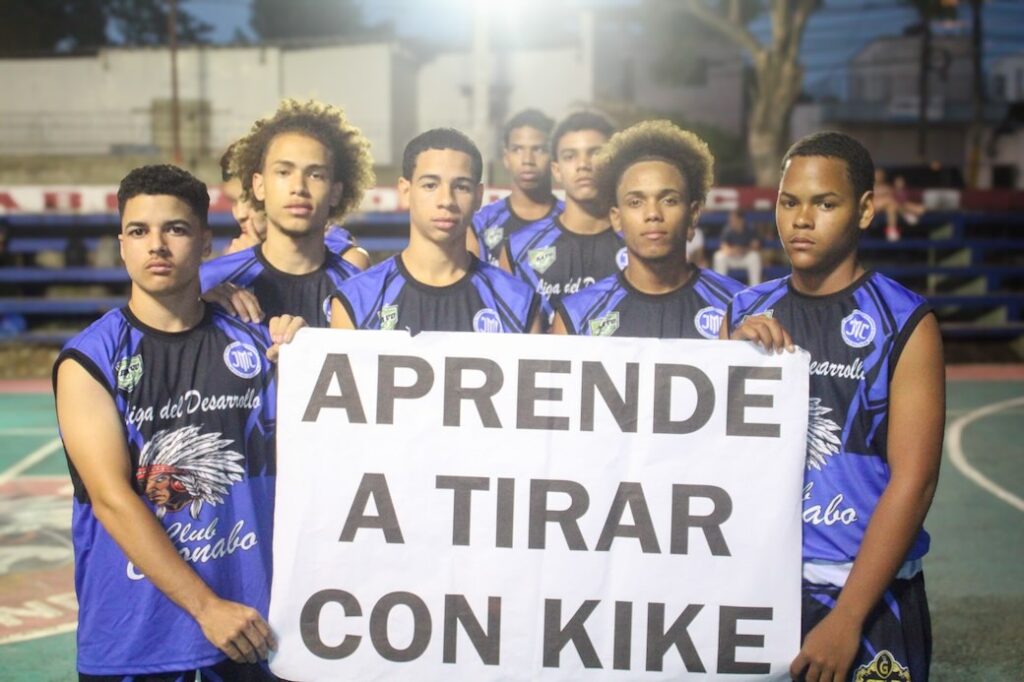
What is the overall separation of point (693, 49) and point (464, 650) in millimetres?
46920

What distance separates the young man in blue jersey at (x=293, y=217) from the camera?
428 cm

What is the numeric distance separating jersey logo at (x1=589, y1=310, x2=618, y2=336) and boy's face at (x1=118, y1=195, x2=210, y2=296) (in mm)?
1434

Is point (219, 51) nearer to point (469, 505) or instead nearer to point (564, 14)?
point (564, 14)

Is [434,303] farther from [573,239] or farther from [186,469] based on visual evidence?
[573,239]

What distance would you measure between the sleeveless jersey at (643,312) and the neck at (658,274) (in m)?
Result: 0.02

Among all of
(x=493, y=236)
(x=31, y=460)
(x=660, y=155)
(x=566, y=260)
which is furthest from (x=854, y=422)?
(x=31, y=460)

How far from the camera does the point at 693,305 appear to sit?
407cm

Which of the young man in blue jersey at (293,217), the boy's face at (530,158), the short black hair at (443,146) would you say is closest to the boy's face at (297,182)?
Answer: the young man in blue jersey at (293,217)

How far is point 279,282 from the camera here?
4367 mm

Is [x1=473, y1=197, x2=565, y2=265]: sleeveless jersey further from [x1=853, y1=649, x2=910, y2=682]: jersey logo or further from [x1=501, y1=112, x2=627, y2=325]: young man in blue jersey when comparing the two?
[x1=853, y1=649, x2=910, y2=682]: jersey logo

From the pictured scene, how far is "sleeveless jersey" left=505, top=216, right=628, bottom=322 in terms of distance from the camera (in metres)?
6.18

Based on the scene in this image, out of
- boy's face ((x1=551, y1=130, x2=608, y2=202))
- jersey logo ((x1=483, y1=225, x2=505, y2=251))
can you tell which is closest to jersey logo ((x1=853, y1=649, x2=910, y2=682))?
boy's face ((x1=551, y1=130, x2=608, y2=202))

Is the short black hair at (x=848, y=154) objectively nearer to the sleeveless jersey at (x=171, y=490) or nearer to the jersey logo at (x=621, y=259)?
the sleeveless jersey at (x=171, y=490)

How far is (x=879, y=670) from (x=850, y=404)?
0.72 meters
